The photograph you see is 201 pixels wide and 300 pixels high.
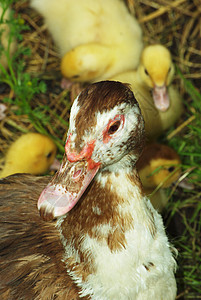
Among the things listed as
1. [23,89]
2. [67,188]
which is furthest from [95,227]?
[23,89]

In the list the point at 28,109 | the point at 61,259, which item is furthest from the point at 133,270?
the point at 28,109

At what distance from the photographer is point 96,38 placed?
2893 mm

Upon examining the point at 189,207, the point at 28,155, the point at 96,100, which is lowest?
the point at 189,207

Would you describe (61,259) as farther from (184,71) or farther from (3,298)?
(184,71)

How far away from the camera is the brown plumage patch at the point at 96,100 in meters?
1.34

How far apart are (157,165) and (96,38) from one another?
3.35 feet

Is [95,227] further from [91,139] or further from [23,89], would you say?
[23,89]

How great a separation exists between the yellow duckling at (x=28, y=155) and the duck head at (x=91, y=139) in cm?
109

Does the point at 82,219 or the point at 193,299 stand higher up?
the point at 82,219

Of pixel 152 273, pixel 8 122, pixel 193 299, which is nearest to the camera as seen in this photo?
pixel 152 273

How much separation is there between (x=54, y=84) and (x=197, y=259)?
1.57 metres

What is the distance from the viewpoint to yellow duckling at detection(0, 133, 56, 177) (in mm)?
2484

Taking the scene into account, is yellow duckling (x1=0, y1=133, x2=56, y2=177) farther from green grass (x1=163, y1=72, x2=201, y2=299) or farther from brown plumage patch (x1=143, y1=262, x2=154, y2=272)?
brown plumage patch (x1=143, y1=262, x2=154, y2=272)

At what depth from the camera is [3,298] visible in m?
1.56
